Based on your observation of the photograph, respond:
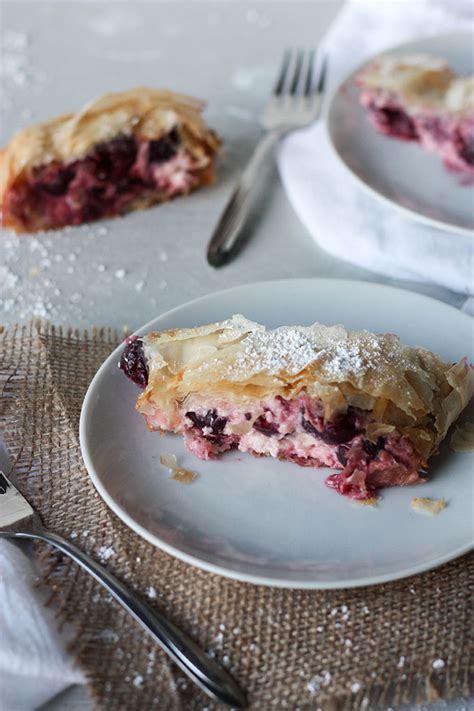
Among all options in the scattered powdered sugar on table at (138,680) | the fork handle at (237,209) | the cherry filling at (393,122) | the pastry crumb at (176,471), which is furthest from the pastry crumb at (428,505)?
the cherry filling at (393,122)

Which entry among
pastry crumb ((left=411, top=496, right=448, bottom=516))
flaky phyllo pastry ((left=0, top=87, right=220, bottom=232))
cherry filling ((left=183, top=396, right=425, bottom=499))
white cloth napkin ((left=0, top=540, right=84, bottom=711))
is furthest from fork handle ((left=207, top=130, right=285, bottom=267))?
white cloth napkin ((left=0, top=540, right=84, bottom=711))

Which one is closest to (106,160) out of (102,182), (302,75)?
(102,182)

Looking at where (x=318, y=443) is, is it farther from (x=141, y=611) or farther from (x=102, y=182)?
(x=102, y=182)

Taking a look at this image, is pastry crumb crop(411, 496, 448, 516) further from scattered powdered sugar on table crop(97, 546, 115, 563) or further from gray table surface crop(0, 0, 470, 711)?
scattered powdered sugar on table crop(97, 546, 115, 563)

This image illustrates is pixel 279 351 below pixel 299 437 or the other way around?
the other way around

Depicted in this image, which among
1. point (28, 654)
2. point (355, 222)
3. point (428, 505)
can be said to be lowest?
point (28, 654)

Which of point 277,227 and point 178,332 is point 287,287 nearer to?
point 178,332

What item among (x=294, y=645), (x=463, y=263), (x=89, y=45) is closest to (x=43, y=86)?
(x=89, y=45)
